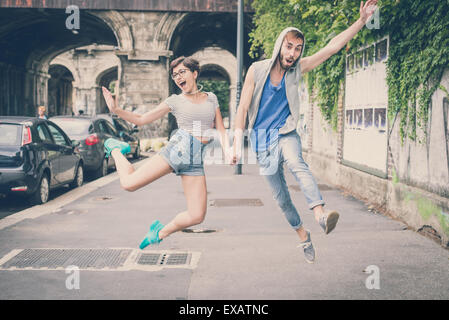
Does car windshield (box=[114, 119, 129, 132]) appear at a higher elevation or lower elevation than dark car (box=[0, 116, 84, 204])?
higher

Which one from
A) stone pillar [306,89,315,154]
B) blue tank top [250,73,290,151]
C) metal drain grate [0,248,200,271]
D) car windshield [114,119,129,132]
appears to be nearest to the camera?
blue tank top [250,73,290,151]

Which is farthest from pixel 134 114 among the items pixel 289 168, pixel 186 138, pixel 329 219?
pixel 329 219

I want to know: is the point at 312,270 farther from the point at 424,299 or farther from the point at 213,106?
the point at 213,106

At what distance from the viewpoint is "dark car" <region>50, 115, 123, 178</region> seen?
1257cm

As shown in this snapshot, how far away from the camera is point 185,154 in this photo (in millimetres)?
4121

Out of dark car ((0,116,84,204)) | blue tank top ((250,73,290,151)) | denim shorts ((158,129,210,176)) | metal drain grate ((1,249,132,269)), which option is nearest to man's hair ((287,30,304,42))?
blue tank top ((250,73,290,151))

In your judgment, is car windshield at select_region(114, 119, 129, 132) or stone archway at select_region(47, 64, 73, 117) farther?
stone archway at select_region(47, 64, 73, 117)

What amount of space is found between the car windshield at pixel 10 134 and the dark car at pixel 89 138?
3.81 m

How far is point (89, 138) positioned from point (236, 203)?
510 centimetres

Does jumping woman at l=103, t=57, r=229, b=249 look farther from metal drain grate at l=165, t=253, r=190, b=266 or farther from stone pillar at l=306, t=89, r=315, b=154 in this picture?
stone pillar at l=306, t=89, r=315, b=154

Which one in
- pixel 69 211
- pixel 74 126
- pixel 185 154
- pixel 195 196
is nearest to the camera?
pixel 185 154

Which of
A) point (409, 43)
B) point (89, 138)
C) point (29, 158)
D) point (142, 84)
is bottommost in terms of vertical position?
point (29, 158)

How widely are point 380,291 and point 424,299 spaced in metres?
0.35

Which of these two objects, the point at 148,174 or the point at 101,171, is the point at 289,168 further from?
the point at 101,171
